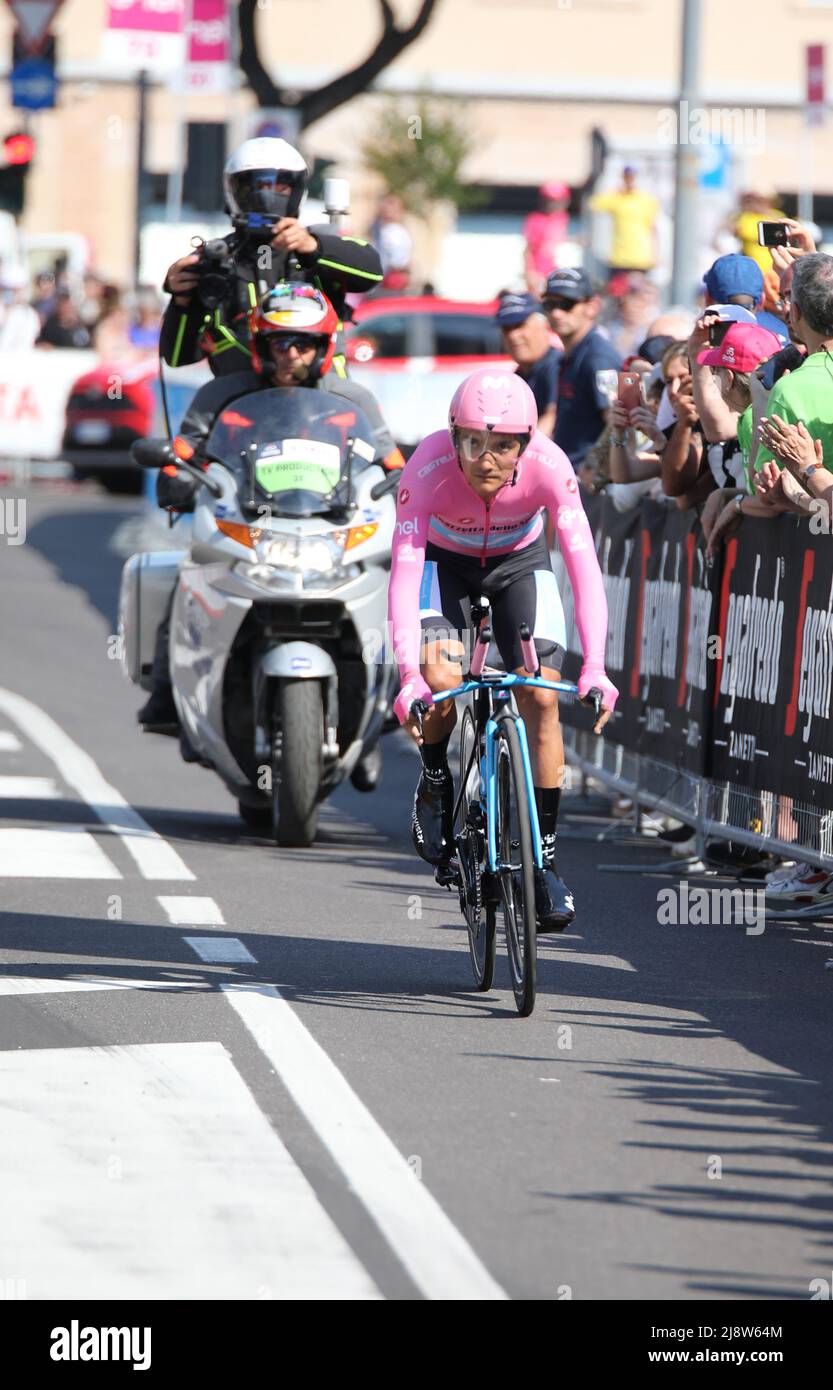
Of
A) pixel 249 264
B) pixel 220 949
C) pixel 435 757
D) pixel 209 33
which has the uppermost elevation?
pixel 209 33

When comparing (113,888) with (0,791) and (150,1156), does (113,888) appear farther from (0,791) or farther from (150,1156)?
(150,1156)

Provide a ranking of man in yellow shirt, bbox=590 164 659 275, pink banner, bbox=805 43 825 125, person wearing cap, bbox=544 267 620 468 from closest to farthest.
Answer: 1. person wearing cap, bbox=544 267 620 468
2. man in yellow shirt, bbox=590 164 659 275
3. pink banner, bbox=805 43 825 125

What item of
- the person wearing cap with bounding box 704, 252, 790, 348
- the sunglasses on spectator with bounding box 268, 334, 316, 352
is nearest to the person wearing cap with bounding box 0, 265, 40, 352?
the sunglasses on spectator with bounding box 268, 334, 316, 352

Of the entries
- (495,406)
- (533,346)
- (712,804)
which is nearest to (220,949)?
(495,406)

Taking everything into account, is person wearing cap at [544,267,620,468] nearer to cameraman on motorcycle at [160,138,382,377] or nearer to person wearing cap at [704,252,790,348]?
cameraman on motorcycle at [160,138,382,377]

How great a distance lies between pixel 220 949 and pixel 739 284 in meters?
3.98

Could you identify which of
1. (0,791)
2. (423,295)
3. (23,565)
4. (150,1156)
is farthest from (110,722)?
(423,295)

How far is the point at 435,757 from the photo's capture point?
852 centimetres

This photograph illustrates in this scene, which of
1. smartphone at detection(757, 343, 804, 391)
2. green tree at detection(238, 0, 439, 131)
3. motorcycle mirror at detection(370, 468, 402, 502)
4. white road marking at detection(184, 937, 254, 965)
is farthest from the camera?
green tree at detection(238, 0, 439, 131)

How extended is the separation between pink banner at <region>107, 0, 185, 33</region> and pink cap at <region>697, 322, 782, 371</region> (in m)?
25.4

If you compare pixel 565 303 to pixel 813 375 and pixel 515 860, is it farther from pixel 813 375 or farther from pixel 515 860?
pixel 515 860

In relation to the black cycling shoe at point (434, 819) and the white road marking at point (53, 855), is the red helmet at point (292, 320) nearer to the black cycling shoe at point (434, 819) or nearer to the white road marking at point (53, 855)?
the white road marking at point (53, 855)

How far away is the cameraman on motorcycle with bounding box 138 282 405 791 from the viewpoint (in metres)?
11.5
